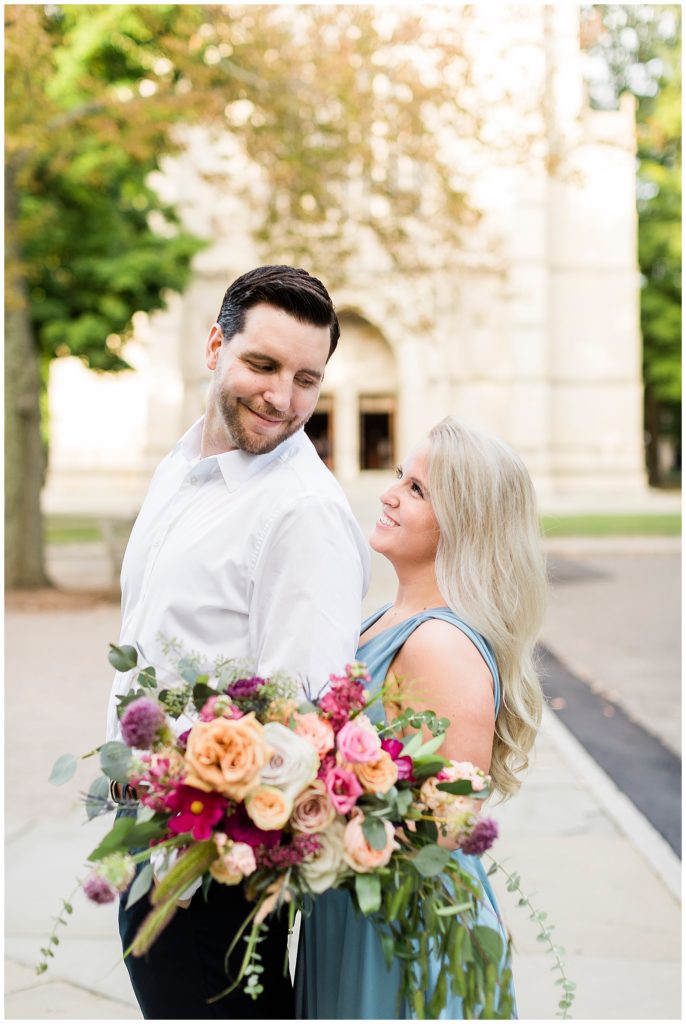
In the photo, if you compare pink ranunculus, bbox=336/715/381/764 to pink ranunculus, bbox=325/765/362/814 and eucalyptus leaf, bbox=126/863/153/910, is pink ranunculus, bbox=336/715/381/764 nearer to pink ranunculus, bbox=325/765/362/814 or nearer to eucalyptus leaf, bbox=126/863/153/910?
pink ranunculus, bbox=325/765/362/814

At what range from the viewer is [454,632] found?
2338 mm

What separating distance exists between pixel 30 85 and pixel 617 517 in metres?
23.5

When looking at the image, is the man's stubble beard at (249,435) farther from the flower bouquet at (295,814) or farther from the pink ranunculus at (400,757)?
the pink ranunculus at (400,757)

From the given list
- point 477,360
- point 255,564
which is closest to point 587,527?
point 477,360

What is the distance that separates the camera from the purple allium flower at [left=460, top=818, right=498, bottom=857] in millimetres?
1856

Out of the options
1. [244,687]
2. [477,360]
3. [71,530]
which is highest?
[477,360]

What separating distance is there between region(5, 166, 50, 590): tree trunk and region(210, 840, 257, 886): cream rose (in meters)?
14.5

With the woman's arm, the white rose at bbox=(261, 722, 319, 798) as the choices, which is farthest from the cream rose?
the woman's arm

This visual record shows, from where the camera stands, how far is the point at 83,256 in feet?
59.5

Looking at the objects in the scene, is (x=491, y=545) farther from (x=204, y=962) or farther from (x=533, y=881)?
(x=533, y=881)

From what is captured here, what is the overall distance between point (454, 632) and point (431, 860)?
23.3 inches

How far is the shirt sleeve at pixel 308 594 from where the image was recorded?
7.15 ft

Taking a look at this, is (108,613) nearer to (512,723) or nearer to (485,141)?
(485,141)

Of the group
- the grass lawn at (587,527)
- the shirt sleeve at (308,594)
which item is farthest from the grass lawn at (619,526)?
the shirt sleeve at (308,594)
